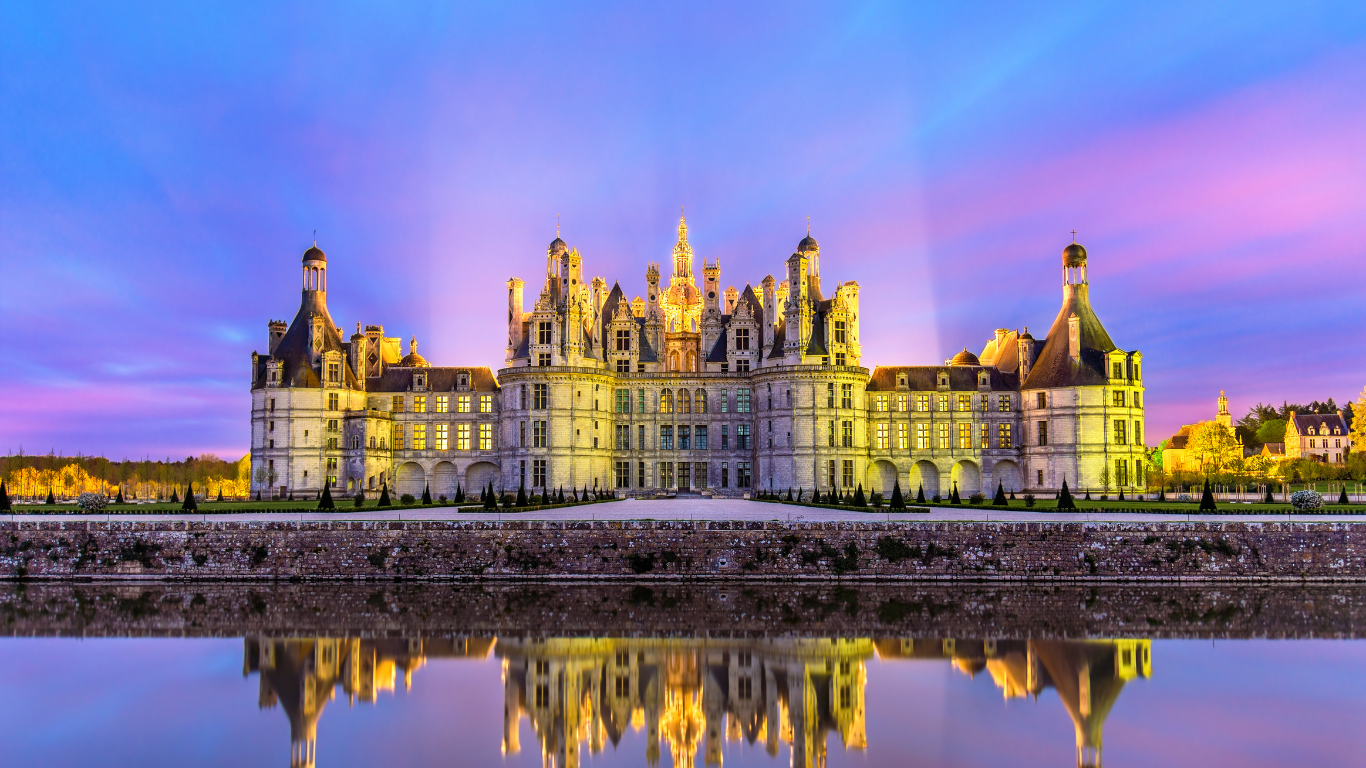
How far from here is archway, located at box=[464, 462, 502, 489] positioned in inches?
2479

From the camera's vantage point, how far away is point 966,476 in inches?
2468

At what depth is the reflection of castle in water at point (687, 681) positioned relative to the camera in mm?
16391

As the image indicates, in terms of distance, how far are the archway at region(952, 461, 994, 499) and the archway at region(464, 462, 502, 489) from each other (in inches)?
1171

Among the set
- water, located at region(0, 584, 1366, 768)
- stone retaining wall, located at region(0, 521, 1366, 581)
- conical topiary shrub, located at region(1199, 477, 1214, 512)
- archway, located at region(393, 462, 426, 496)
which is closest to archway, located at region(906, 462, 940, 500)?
conical topiary shrub, located at region(1199, 477, 1214, 512)

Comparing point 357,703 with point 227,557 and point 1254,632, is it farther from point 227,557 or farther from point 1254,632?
point 1254,632

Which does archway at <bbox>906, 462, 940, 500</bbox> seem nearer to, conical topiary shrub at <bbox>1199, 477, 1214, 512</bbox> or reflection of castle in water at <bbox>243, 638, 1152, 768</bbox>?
conical topiary shrub at <bbox>1199, 477, 1214, 512</bbox>

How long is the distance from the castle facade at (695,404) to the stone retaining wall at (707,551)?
2529 cm

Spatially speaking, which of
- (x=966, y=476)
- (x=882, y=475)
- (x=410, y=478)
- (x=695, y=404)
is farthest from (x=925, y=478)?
(x=410, y=478)

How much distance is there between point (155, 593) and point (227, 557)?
262cm

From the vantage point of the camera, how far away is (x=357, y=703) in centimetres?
1825

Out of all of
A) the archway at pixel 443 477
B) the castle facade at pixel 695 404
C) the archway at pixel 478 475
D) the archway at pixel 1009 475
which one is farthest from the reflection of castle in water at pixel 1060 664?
the archway at pixel 443 477

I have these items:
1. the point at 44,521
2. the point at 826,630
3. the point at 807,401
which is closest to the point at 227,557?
the point at 44,521

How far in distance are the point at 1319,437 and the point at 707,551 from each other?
8510 centimetres

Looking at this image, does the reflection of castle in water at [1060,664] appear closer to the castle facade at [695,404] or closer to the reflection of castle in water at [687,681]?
the reflection of castle in water at [687,681]
